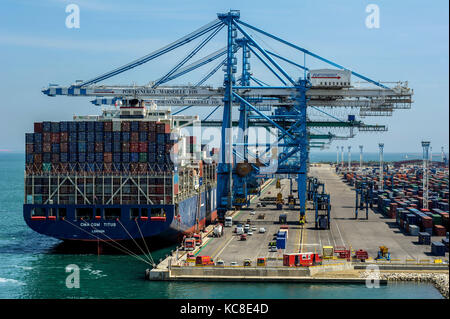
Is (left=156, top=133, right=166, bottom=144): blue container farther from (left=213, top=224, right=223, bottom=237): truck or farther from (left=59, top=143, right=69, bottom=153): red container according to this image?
(left=213, top=224, right=223, bottom=237): truck

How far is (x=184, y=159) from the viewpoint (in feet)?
235

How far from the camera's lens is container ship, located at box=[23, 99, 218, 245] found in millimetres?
58938

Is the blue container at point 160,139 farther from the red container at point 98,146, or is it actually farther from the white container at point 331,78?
the white container at point 331,78

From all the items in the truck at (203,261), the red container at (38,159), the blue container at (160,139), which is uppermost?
the blue container at (160,139)

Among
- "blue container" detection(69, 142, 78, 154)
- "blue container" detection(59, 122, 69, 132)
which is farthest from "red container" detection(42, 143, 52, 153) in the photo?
"blue container" detection(69, 142, 78, 154)

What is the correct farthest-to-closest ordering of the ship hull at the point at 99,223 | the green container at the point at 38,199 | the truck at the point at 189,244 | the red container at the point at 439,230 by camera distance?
the red container at the point at 439,230, the green container at the point at 38,199, the ship hull at the point at 99,223, the truck at the point at 189,244

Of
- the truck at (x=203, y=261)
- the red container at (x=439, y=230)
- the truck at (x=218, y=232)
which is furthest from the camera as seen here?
the red container at (x=439, y=230)

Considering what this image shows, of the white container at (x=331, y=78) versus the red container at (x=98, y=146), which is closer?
the red container at (x=98, y=146)

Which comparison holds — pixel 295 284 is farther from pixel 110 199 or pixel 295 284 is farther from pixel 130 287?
pixel 110 199

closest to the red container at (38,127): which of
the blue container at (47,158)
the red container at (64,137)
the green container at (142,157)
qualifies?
the red container at (64,137)

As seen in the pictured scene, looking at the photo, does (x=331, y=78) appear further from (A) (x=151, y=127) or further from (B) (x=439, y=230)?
(A) (x=151, y=127)

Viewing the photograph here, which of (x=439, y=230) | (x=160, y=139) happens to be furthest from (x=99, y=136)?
(x=439, y=230)

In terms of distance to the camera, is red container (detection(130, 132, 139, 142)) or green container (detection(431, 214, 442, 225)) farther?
green container (detection(431, 214, 442, 225))

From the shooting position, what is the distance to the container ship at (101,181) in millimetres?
58938
